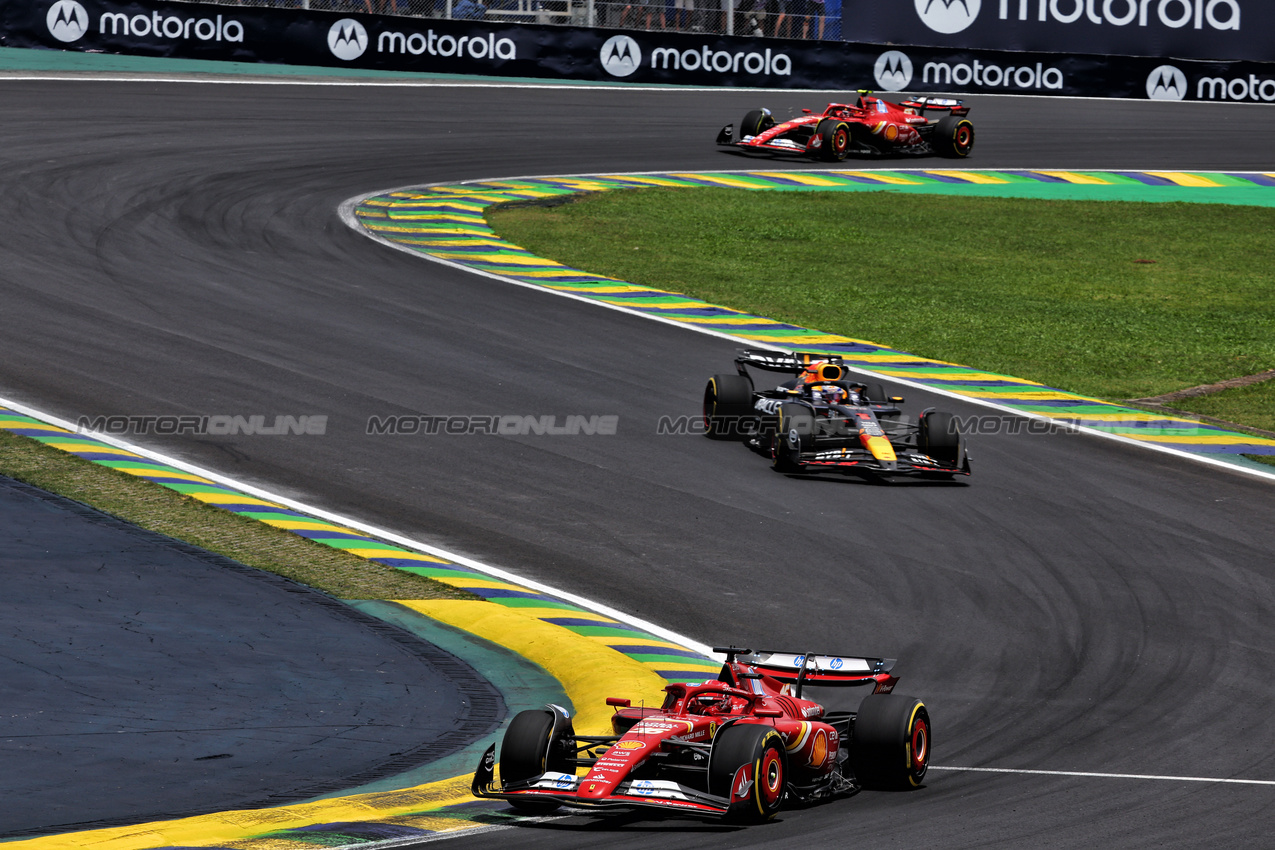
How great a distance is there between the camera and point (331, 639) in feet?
36.2

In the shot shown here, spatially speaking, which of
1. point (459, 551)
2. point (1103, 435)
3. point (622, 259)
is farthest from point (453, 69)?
point (459, 551)

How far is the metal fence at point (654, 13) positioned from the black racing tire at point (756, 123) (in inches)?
222

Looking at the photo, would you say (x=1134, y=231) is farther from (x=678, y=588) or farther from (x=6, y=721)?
(x=6, y=721)

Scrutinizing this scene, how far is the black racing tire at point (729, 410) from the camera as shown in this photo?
672 inches

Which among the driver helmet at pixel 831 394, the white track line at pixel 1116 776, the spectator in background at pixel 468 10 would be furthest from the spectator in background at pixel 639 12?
the white track line at pixel 1116 776

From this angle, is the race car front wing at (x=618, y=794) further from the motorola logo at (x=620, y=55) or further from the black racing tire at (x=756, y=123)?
the motorola logo at (x=620, y=55)

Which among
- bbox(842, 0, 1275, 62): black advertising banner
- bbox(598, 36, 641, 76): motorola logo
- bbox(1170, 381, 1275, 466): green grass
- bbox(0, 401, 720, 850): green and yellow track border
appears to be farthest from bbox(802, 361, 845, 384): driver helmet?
bbox(842, 0, 1275, 62): black advertising banner

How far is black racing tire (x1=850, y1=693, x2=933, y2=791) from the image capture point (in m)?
8.98

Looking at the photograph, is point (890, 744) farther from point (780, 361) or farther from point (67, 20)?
point (67, 20)

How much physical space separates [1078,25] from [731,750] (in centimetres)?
3416

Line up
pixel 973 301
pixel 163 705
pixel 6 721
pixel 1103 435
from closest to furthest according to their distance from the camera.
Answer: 1. pixel 6 721
2. pixel 163 705
3. pixel 1103 435
4. pixel 973 301

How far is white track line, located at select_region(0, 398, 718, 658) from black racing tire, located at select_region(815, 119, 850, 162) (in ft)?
62.6

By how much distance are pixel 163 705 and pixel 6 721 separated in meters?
0.89

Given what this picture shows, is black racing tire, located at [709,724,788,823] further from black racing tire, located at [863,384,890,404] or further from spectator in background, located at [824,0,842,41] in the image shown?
spectator in background, located at [824,0,842,41]
